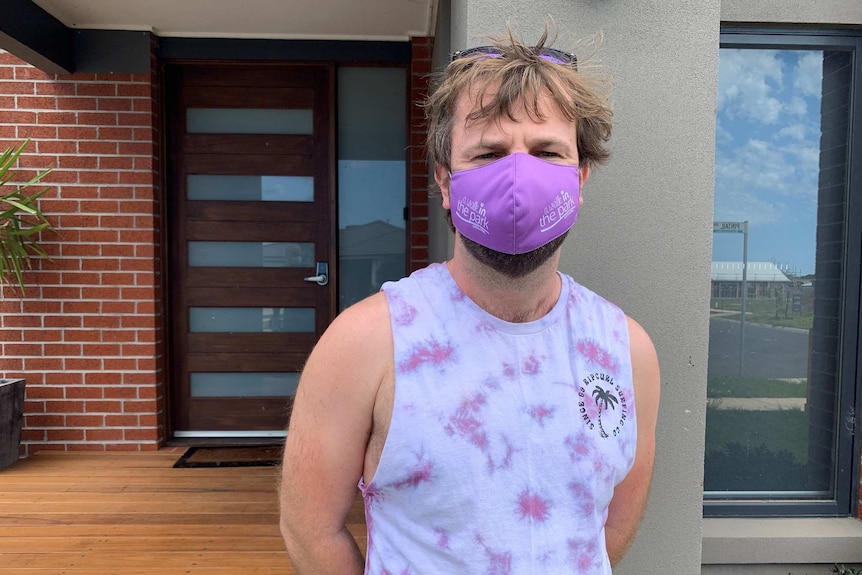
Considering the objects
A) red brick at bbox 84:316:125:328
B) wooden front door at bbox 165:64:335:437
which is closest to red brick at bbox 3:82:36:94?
wooden front door at bbox 165:64:335:437

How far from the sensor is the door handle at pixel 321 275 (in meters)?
4.07

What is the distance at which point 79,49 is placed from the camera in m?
3.72

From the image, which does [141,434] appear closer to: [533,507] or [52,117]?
[52,117]

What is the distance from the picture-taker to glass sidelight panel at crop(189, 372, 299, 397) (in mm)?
4105

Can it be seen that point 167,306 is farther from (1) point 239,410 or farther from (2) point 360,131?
(2) point 360,131

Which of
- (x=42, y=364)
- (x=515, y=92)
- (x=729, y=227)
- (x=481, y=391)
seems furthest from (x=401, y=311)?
(x=42, y=364)

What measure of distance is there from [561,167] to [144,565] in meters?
2.48

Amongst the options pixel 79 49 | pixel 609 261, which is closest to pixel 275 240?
pixel 79 49

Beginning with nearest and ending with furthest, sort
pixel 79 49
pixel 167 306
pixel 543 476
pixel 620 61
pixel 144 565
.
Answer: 1. pixel 543 476
2. pixel 620 61
3. pixel 144 565
4. pixel 79 49
5. pixel 167 306

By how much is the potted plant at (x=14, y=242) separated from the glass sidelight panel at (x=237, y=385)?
1.04 metres

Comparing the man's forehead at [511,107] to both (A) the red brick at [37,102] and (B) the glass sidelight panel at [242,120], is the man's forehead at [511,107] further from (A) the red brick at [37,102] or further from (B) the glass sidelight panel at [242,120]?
(A) the red brick at [37,102]

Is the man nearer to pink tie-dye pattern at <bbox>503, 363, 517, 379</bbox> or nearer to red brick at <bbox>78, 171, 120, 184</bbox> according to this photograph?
pink tie-dye pattern at <bbox>503, 363, 517, 379</bbox>

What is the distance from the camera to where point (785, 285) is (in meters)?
2.55

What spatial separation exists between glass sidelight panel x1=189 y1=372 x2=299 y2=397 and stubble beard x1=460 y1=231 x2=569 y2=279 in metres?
3.35
